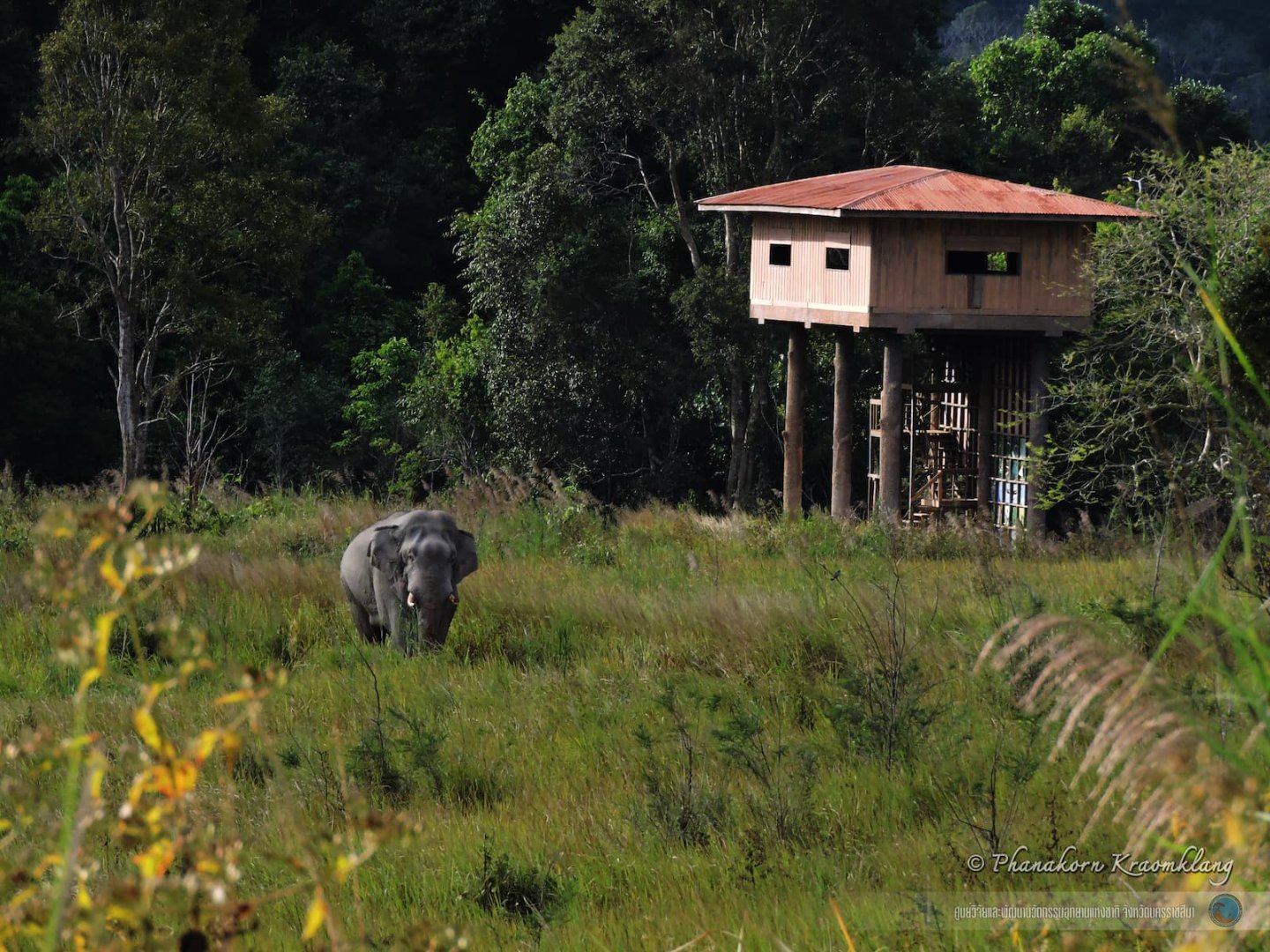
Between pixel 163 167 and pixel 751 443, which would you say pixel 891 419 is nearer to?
pixel 751 443

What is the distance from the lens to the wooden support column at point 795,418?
76.4ft

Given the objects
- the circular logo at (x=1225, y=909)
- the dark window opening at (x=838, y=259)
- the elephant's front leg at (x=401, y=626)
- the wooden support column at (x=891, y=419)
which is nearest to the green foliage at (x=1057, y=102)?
the dark window opening at (x=838, y=259)

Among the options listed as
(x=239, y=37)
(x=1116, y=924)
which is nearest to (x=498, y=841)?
(x=1116, y=924)

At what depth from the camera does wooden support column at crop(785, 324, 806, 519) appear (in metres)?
23.3

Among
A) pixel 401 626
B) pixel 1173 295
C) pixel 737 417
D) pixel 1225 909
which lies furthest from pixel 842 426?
pixel 1225 909

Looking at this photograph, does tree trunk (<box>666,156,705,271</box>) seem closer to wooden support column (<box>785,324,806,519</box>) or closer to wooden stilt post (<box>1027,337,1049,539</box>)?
wooden support column (<box>785,324,806,519</box>)

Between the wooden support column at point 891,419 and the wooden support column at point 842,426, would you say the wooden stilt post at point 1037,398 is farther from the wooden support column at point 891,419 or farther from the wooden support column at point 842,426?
the wooden support column at point 842,426

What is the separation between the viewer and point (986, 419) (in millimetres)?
24438

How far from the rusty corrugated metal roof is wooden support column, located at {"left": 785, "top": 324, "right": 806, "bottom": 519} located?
2198 mm

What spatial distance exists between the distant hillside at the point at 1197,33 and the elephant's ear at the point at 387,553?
69.2 meters

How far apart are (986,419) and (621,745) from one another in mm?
17968

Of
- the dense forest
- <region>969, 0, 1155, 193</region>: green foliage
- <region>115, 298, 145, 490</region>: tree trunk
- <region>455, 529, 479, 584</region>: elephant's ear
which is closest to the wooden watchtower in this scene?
the dense forest

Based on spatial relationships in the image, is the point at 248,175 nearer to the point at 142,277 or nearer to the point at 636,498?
the point at 142,277

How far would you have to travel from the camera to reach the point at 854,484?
101ft
